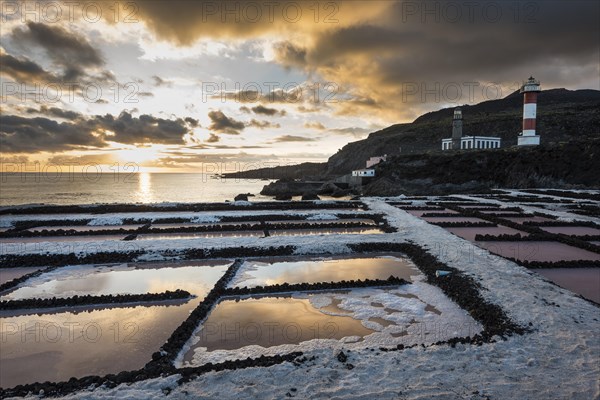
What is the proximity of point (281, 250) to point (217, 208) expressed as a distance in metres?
15.4

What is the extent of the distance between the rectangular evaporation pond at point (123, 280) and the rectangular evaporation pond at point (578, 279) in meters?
11.2

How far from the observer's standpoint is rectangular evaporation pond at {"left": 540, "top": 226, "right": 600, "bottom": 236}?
17.8 metres

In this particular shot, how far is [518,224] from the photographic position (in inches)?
774

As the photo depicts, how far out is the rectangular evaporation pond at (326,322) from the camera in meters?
7.50

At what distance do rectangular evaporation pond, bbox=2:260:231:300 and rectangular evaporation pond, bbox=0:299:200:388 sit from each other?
5.13ft

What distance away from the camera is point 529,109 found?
54438 millimetres

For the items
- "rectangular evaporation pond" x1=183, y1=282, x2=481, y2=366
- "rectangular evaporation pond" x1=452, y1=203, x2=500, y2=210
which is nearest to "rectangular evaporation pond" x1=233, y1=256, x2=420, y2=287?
"rectangular evaporation pond" x1=183, y1=282, x2=481, y2=366

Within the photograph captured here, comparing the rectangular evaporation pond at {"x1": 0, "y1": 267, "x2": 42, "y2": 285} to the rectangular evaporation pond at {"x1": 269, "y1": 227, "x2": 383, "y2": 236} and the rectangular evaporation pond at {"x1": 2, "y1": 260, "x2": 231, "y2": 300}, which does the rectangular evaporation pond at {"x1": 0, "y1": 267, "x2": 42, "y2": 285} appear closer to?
the rectangular evaporation pond at {"x1": 2, "y1": 260, "x2": 231, "y2": 300}

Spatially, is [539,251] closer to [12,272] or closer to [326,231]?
[326,231]

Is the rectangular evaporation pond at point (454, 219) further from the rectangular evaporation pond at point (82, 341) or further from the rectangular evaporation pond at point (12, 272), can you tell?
the rectangular evaporation pond at point (12, 272)

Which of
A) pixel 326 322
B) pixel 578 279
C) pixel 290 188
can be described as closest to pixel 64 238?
pixel 326 322

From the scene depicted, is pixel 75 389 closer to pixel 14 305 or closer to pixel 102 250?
pixel 14 305

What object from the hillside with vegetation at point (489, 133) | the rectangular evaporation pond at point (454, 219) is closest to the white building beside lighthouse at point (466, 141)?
the hillside with vegetation at point (489, 133)

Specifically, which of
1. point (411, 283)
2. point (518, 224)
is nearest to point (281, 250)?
point (411, 283)
